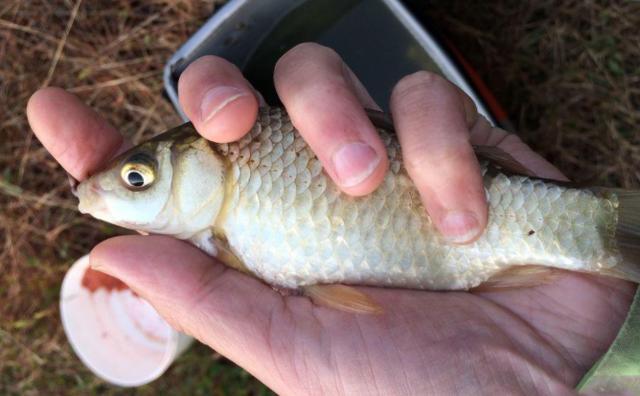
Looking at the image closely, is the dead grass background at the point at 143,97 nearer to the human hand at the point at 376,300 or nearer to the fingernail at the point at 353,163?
the human hand at the point at 376,300

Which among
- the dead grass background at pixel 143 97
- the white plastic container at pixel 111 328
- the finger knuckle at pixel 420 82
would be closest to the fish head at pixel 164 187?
the finger knuckle at pixel 420 82

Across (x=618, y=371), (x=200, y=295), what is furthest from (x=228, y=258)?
(x=618, y=371)

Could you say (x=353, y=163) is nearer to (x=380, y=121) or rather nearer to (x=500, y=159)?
(x=380, y=121)

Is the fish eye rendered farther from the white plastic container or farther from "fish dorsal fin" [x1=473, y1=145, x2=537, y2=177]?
the white plastic container

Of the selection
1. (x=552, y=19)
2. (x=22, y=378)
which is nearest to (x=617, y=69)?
(x=552, y=19)

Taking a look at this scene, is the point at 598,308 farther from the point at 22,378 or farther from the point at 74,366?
the point at 22,378
